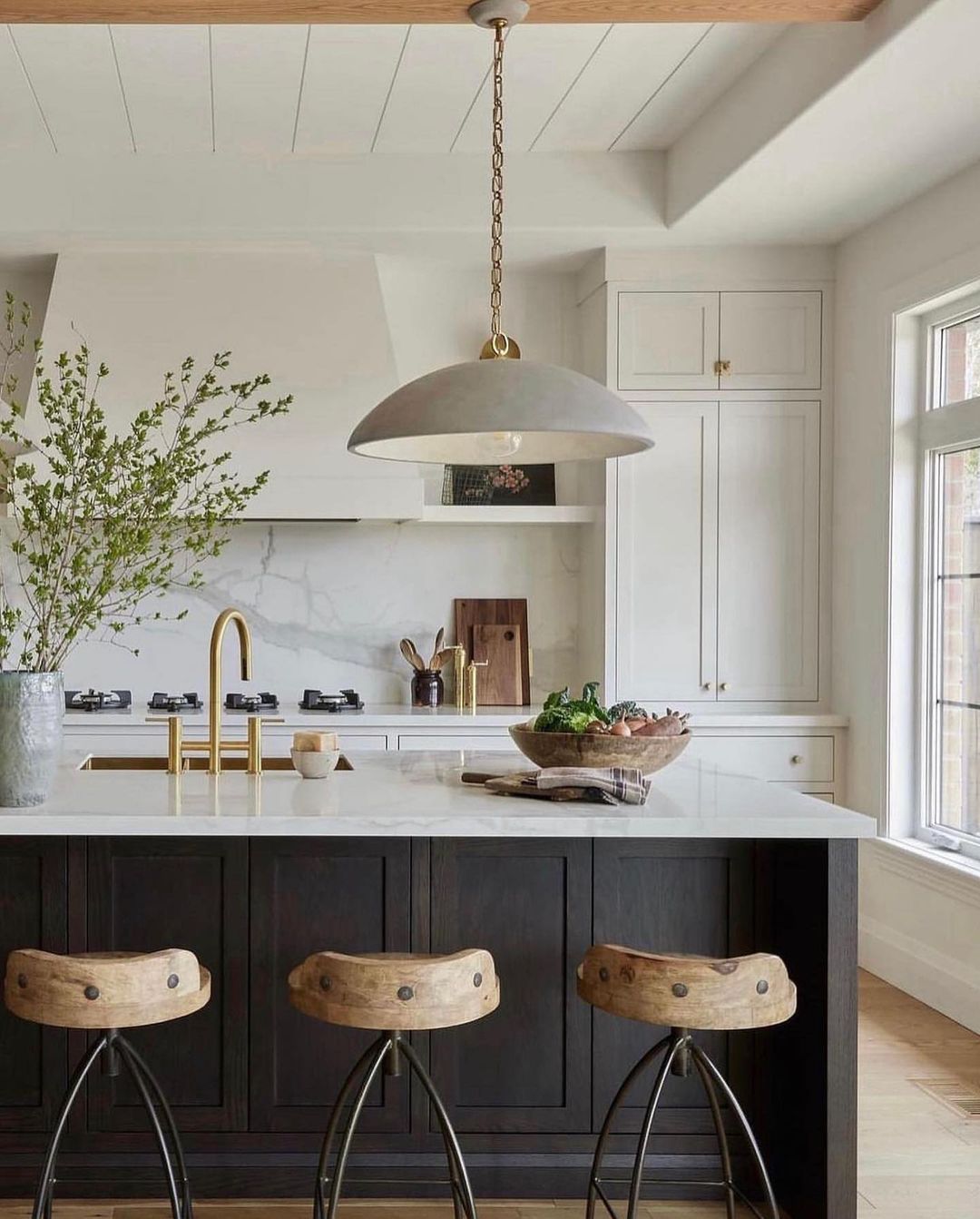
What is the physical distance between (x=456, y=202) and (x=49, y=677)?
2632mm

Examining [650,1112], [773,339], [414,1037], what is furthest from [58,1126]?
[773,339]

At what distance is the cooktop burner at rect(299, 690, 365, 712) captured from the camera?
4664 mm

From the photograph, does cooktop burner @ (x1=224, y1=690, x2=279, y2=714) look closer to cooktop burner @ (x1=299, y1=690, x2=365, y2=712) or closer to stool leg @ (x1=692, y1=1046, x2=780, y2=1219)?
cooktop burner @ (x1=299, y1=690, x2=365, y2=712)

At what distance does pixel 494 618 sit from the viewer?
16.9 feet

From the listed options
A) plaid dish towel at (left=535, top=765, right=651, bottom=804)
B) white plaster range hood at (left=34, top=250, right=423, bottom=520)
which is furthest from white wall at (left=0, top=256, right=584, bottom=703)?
plaid dish towel at (left=535, top=765, right=651, bottom=804)

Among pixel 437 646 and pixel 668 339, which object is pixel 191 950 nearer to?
pixel 437 646

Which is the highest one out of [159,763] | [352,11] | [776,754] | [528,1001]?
[352,11]

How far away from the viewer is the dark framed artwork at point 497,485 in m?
5.05

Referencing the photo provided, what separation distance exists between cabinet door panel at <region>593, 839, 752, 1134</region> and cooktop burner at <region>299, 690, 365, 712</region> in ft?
7.19

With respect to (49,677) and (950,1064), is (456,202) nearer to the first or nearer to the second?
(49,677)

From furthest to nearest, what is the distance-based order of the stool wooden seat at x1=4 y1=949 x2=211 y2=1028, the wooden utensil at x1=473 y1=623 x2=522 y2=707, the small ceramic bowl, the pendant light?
the wooden utensil at x1=473 y1=623 x2=522 y2=707 → the small ceramic bowl → the pendant light → the stool wooden seat at x1=4 y1=949 x2=211 y2=1028

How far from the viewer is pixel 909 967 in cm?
414

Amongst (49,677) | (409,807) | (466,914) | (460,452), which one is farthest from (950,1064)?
(49,677)

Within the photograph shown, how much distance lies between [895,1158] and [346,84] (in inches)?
134
